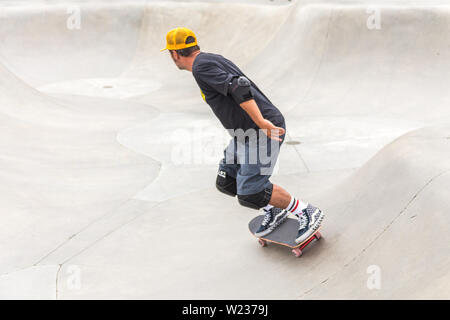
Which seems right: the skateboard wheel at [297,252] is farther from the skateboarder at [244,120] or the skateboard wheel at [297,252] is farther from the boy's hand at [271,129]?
the boy's hand at [271,129]

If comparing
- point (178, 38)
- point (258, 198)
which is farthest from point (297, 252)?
point (178, 38)

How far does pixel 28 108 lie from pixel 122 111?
2597 millimetres

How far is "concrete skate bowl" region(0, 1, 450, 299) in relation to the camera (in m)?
3.98

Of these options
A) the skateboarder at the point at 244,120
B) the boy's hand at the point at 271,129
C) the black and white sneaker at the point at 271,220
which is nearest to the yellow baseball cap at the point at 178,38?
the skateboarder at the point at 244,120

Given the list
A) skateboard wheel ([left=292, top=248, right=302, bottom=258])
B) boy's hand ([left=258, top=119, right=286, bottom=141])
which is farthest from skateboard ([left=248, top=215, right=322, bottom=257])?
boy's hand ([left=258, top=119, right=286, bottom=141])

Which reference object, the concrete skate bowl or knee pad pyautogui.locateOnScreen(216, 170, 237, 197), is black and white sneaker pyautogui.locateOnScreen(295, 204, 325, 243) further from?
knee pad pyautogui.locateOnScreen(216, 170, 237, 197)

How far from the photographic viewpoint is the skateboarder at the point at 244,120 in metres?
3.80

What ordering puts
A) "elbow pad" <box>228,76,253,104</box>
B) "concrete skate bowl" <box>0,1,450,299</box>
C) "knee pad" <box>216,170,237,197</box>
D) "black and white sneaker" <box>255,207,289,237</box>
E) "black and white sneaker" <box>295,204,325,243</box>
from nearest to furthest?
"elbow pad" <box>228,76,253,104</box> < "concrete skate bowl" <box>0,1,450,299</box> < "black and white sneaker" <box>295,204,325,243</box> < "knee pad" <box>216,170,237,197</box> < "black and white sneaker" <box>255,207,289,237</box>

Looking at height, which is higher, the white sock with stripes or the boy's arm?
the boy's arm

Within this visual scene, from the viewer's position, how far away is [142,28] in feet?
57.7

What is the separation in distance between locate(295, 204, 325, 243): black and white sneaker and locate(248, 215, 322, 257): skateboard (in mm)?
48

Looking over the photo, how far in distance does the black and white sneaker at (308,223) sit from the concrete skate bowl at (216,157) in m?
0.20
